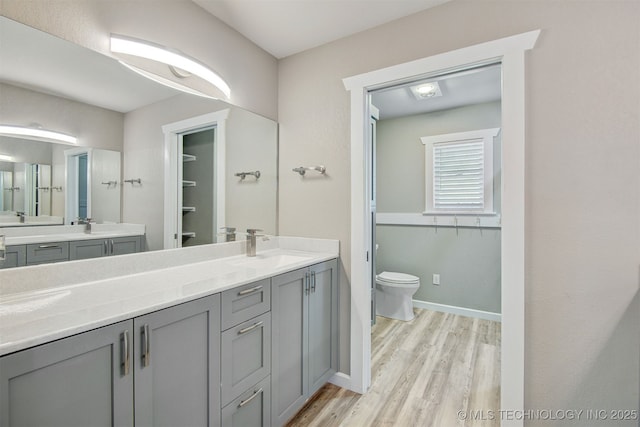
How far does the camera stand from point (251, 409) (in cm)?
141

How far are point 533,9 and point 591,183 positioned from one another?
0.95m

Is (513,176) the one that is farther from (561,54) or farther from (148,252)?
(148,252)

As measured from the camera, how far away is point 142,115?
159 centimetres

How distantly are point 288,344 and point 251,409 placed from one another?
35cm

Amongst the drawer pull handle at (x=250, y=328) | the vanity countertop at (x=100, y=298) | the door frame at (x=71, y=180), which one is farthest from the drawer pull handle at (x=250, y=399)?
the door frame at (x=71, y=180)

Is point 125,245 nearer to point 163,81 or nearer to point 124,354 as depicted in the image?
point 124,354

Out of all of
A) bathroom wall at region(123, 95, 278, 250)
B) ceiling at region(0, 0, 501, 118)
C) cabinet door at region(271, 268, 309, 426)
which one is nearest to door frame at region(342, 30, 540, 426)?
ceiling at region(0, 0, 501, 118)

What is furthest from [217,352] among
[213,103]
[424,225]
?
[424,225]

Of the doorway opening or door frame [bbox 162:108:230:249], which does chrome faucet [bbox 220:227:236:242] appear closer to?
door frame [bbox 162:108:230:249]

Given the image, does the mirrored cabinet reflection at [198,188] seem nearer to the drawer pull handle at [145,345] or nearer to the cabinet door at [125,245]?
the cabinet door at [125,245]

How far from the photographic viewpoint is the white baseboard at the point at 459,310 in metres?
3.16

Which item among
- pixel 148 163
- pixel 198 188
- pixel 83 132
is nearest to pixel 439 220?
pixel 198 188

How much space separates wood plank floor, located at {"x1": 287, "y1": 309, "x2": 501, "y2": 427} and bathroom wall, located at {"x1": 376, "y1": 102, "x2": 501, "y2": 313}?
46 cm

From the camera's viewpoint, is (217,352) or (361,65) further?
(361,65)
